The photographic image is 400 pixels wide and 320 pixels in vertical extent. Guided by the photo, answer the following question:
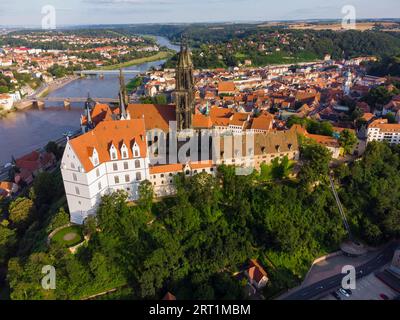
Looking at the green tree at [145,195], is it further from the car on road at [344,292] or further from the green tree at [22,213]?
the car on road at [344,292]

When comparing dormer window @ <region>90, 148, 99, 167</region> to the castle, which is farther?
the castle

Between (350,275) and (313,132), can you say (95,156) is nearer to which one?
(350,275)

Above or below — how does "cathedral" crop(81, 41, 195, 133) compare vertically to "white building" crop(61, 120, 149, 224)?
above

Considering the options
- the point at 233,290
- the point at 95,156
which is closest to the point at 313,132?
the point at 233,290

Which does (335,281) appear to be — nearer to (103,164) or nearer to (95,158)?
(103,164)

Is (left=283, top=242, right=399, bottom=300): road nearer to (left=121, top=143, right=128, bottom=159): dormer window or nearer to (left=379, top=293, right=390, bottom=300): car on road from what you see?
(left=379, top=293, right=390, bottom=300): car on road

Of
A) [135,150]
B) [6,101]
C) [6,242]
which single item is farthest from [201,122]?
[6,101]

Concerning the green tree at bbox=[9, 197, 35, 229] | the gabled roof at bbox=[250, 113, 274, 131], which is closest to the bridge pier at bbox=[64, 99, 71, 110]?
the green tree at bbox=[9, 197, 35, 229]
